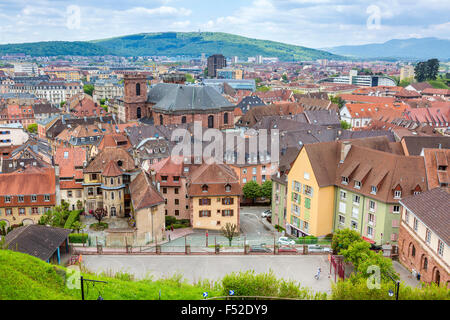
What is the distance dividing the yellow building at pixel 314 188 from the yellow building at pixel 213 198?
7.47m

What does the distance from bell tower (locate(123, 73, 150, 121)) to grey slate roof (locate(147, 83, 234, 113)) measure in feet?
30.1

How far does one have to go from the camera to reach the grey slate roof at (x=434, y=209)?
35.1 metres

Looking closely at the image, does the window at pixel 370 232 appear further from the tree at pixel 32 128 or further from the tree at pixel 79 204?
the tree at pixel 32 128

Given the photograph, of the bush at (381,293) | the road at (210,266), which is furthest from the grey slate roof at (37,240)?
the bush at (381,293)

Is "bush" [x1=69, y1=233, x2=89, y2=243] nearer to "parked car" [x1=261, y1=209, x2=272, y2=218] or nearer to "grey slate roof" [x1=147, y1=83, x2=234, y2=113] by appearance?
"parked car" [x1=261, y1=209, x2=272, y2=218]

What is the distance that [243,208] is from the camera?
6506cm

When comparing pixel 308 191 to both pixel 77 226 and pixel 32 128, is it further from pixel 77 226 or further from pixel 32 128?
pixel 32 128

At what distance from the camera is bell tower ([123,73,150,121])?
390ft

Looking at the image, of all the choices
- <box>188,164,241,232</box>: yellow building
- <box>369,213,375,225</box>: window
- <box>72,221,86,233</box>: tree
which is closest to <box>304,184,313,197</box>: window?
<box>369,213,375,225</box>: window

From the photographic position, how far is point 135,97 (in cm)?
12006

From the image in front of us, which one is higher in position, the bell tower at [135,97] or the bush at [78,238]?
the bell tower at [135,97]

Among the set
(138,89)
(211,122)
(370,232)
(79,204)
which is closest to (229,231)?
(370,232)

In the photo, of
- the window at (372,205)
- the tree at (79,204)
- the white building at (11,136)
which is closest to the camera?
the window at (372,205)
